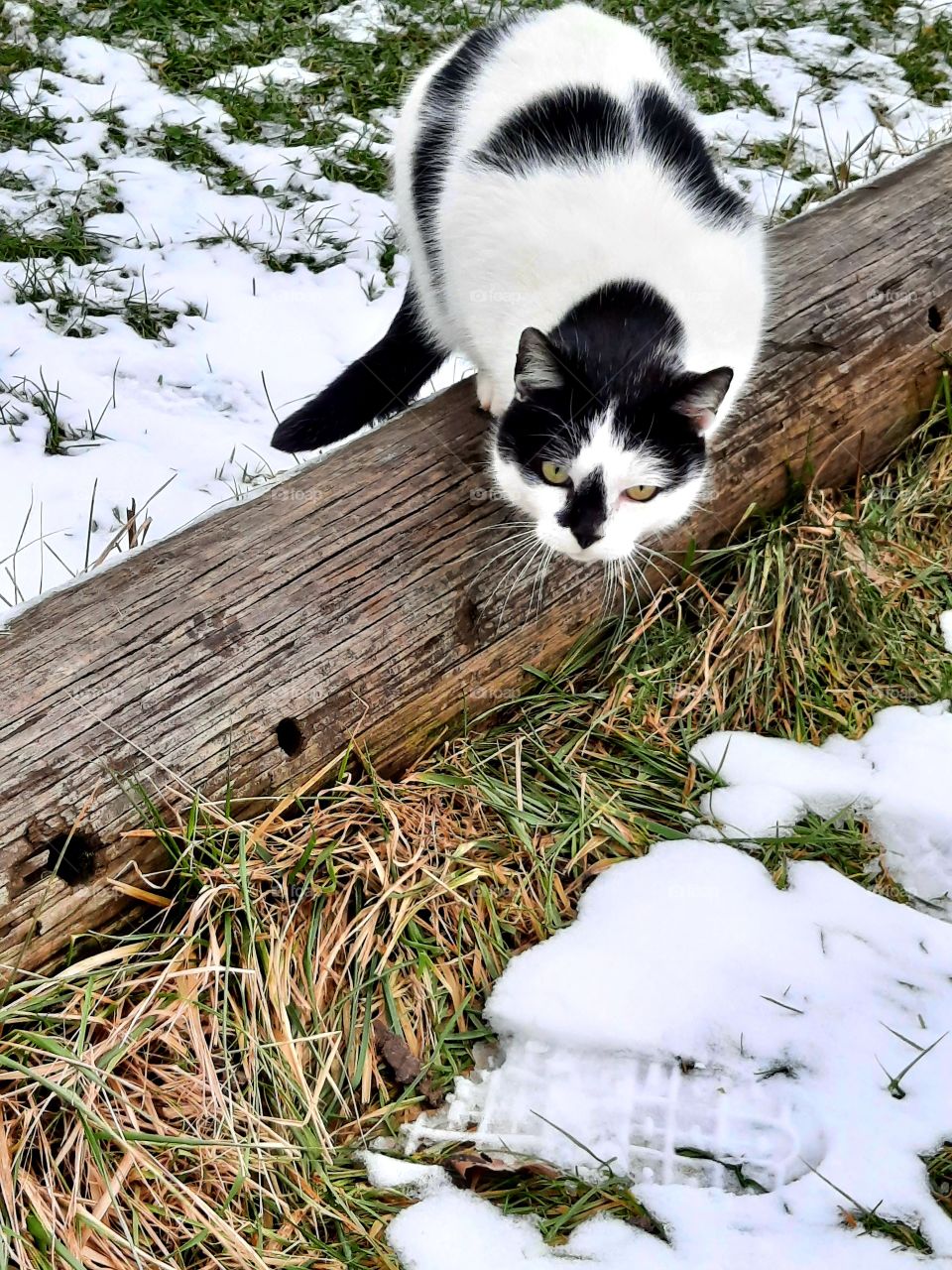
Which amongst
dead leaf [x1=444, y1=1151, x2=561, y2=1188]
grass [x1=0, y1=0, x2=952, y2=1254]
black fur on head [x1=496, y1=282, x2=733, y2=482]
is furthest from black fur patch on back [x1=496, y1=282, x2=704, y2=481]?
dead leaf [x1=444, y1=1151, x2=561, y2=1188]

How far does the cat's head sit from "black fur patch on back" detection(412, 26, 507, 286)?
32.6 inches

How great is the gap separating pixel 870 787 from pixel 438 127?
192cm

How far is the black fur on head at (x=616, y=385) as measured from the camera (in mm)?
2000

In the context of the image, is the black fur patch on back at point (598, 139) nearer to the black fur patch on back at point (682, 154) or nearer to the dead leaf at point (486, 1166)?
the black fur patch on back at point (682, 154)

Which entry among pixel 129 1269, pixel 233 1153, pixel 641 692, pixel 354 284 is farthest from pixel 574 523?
pixel 354 284

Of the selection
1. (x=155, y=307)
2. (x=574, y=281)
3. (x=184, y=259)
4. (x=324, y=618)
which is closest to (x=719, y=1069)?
(x=324, y=618)

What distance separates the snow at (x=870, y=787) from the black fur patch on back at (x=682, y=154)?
3.94 ft

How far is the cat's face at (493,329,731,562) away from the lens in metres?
2.01

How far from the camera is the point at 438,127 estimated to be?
2732 mm

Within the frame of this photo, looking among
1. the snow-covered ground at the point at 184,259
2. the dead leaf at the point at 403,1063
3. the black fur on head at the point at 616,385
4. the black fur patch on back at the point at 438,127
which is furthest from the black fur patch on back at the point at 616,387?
the dead leaf at the point at 403,1063

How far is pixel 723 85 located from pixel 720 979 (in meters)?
4.07

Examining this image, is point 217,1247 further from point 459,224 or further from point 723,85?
point 723,85

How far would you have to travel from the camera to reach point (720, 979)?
189 centimetres

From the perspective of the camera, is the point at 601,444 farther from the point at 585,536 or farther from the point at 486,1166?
the point at 486,1166
